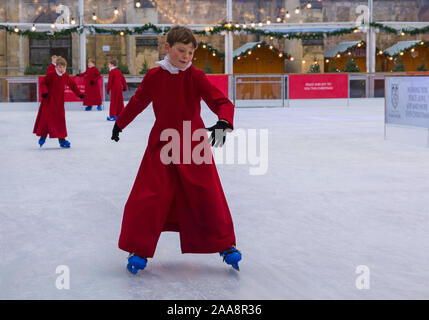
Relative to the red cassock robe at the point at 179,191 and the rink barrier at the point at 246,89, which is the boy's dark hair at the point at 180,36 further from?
the rink barrier at the point at 246,89

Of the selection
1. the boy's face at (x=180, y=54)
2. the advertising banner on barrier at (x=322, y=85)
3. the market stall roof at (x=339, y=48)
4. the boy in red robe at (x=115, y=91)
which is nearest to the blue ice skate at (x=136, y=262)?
the boy's face at (x=180, y=54)

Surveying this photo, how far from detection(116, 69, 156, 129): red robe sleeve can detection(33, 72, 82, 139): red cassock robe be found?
664 centimetres

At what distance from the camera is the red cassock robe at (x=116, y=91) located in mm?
17234

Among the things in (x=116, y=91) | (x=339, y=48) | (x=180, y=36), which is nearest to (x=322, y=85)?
(x=339, y=48)

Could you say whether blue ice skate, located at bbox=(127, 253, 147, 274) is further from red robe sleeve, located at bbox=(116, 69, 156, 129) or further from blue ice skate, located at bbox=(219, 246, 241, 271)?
red robe sleeve, located at bbox=(116, 69, 156, 129)

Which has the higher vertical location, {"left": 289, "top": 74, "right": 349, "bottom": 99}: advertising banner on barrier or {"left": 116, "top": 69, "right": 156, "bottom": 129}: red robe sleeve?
{"left": 289, "top": 74, "right": 349, "bottom": 99}: advertising banner on barrier

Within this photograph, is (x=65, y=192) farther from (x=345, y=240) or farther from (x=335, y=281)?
(x=335, y=281)

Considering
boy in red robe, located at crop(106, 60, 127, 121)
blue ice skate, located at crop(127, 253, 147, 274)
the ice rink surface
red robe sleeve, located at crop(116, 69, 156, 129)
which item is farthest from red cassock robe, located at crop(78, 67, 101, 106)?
blue ice skate, located at crop(127, 253, 147, 274)

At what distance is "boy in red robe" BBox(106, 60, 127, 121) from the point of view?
17.2m

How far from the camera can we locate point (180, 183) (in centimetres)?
357

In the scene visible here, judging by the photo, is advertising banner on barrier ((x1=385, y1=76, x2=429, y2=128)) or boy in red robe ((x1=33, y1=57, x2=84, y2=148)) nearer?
boy in red robe ((x1=33, y1=57, x2=84, y2=148))

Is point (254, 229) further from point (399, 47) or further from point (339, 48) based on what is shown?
point (399, 47)

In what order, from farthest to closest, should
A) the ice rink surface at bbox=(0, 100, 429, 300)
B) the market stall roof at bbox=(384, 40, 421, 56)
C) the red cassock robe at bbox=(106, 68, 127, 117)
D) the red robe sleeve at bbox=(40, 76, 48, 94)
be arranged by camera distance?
the market stall roof at bbox=(384, 40, 421, 56), the red cassock robe at bbox=(106, 68, 127, 117), the red robe sleeve at bbox=(40, 76, 48, 94), the ice rink surface at bbox=(0, 100, 429, 300)

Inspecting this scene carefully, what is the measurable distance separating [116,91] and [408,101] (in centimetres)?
854
